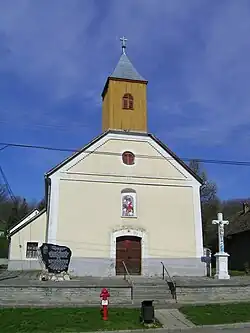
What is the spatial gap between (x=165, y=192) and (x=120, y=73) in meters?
9.26

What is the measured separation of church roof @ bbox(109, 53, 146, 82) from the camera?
29.6 metres

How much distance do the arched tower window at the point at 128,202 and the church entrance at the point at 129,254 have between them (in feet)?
4.90

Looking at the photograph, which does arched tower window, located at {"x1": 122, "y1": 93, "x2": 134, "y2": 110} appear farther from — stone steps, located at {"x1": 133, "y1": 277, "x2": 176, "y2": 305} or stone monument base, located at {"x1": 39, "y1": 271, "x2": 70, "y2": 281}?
stone steps, located at {"x1": 133, "y1": 277, "x2": 176, "y2": 305}

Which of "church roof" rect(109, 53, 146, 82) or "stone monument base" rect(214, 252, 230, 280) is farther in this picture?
"church roof" rect(109, 53, 146, 82)

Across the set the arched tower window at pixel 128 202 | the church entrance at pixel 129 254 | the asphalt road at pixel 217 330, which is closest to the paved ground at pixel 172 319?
the asphalt road at pixel 217 330

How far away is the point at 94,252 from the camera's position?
83.0ft

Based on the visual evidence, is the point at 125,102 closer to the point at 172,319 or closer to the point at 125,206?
the point at 125,206

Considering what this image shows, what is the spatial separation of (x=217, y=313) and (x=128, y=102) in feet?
55.4

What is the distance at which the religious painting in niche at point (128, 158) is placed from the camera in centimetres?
2732

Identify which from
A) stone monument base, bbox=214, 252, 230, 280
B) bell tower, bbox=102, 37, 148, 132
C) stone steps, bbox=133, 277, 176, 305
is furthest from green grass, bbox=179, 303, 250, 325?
bell tower, bbox=102, 37, 148, 132

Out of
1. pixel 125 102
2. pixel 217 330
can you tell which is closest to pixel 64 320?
pixel 217 330

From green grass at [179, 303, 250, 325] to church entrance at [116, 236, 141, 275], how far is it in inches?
342

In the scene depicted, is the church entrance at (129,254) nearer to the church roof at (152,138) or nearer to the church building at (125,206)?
the church building at (125,206)

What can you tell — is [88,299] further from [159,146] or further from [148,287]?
[159,146]
